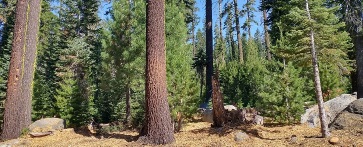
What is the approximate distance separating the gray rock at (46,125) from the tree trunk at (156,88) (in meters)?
4.85

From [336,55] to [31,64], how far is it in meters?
9.98

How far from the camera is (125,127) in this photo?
12078mm

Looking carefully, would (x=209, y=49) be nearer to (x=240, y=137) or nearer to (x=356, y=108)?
(x=356, y=108)

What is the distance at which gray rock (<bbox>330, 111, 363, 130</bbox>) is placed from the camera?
800 centimetres

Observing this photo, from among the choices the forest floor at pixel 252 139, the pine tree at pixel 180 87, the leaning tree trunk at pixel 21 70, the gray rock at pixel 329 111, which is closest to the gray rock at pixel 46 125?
the leaning tree trunk at pixel 21 70

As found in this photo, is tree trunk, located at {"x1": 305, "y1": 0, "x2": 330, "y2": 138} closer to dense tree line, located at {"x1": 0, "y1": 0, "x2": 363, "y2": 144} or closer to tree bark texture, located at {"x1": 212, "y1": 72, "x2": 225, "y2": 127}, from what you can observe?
dense tree line, located at {"x1": 0, "y1": 0, "x2": 363, "y2": 144}

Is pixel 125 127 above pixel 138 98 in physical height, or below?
below

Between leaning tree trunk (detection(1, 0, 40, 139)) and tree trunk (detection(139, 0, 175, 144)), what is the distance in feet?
16.2

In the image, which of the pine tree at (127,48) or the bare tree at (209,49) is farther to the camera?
the bare tree at (209,49)

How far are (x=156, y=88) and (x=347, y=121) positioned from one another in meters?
5.60

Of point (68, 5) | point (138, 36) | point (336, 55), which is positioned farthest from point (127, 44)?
point (68, 5)

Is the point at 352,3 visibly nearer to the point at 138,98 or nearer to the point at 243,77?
the point at 138,98

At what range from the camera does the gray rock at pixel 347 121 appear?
26.2 ft

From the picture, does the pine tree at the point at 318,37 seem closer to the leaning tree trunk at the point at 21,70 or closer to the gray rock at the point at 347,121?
the gray rock at the point at 347,121
